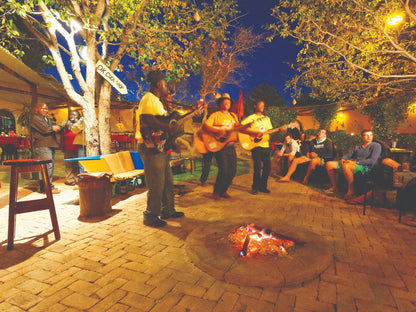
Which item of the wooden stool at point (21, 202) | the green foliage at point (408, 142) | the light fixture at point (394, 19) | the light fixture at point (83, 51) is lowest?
the wooden stool at point (21, 202)

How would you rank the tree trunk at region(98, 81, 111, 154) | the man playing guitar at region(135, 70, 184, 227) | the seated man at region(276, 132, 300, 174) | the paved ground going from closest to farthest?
the paved ground, the man playing guitar at region(135, 70, 184, 227), the tree trunk at region(98, 81, 111, 154), the seated man at region(276, 132, 300, 174)

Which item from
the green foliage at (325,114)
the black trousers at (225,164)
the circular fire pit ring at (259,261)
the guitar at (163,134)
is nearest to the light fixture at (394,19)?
the black trousers at (225,164)

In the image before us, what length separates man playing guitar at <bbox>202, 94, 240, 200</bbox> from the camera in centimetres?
523

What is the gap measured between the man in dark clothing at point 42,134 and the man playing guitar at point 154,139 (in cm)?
375

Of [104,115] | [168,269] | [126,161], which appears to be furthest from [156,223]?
[104,115]

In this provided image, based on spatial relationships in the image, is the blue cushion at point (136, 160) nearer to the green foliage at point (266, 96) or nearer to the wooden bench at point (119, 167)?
the wooden bench at point (119, 167)

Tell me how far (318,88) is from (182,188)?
244 inches

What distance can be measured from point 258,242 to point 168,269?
1.15 metres

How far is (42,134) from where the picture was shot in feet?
19.2

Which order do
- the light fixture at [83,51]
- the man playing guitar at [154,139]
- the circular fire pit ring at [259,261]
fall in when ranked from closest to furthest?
the circular fire pit ring at [259,261], the man playing guitar at [154,139], the light fixture at [83,51]

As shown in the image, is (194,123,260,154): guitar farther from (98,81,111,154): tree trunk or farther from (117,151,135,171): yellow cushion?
(98,81,111,154): tree trunk

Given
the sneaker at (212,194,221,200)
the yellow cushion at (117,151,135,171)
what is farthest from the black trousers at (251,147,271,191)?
the yellow cushion at (117,151,135,171)

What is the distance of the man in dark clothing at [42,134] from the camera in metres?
5.79

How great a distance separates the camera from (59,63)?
637 cm
